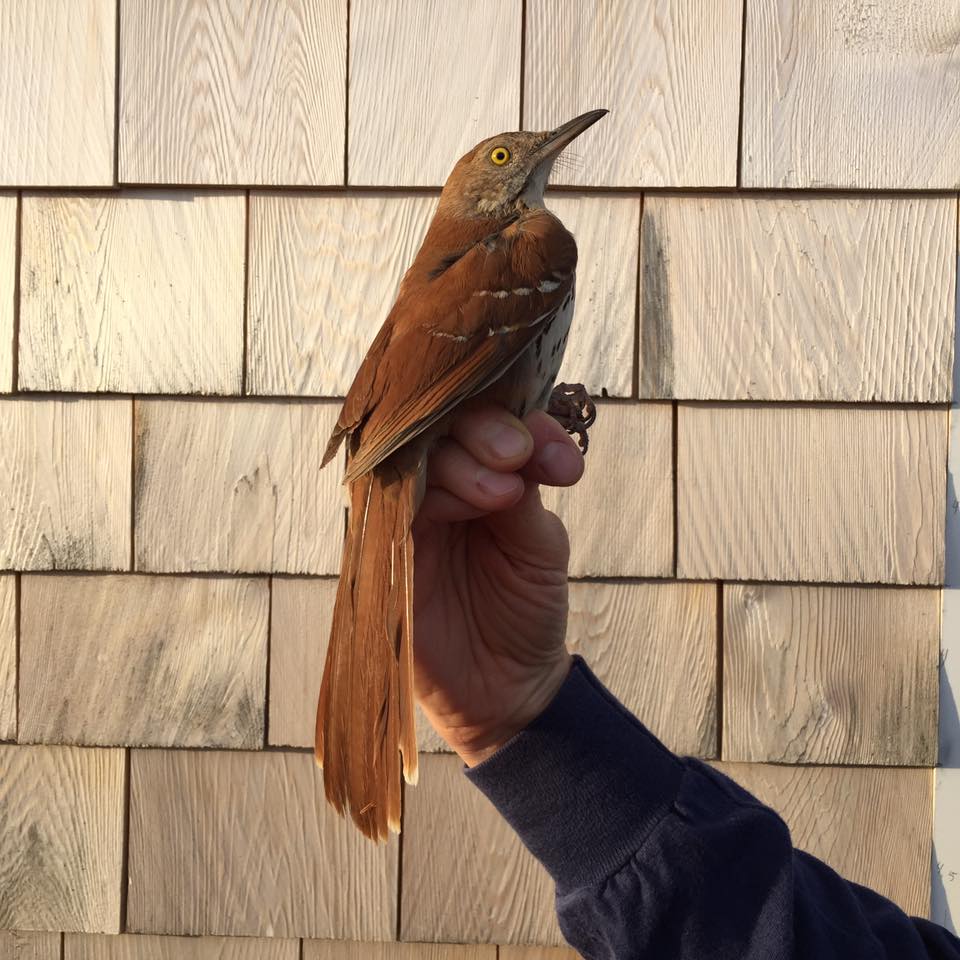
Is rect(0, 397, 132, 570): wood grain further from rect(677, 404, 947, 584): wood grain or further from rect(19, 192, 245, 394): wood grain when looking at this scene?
rect(677, 404, 947, 584): wood grain

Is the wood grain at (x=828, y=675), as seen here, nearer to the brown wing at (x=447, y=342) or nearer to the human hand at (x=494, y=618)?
the human hand at (x=494, y=618)

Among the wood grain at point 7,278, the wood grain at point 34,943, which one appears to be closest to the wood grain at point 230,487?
the wood grain at point 7,278

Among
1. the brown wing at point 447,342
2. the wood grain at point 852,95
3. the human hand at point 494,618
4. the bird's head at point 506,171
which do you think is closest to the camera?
the brown wing at point 447,342

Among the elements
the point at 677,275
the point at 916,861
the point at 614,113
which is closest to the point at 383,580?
the point at 677,275

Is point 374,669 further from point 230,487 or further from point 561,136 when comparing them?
point 561,136

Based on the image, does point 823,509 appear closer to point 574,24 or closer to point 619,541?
point 619,541

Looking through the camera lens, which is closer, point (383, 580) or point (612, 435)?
point (383, 580)

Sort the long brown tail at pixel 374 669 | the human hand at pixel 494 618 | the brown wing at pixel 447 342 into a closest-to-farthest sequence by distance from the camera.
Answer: the long brown tail at pixel 374 669 → the brown wing at pixel 447 342 → the human hand at pixel 494 618
